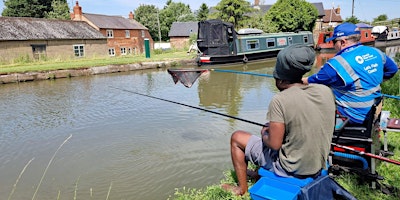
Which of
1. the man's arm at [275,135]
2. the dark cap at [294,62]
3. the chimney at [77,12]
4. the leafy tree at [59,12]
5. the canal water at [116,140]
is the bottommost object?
the canal water at [116,140]

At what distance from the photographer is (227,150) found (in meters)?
5.08

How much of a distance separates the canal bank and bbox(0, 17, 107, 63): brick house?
8.48 meters

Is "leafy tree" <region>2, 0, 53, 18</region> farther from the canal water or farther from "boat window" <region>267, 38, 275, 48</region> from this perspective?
the canal water

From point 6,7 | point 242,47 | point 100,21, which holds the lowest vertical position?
point 242,47

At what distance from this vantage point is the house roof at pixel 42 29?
78.7ft

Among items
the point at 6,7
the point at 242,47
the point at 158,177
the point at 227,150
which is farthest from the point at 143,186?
the point at 6,7

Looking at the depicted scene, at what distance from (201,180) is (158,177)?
609 millimetres

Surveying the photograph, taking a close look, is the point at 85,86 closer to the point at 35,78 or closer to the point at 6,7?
the point at 35,78

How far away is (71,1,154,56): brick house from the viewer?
1292 inches

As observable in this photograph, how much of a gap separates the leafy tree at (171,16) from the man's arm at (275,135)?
176 ft

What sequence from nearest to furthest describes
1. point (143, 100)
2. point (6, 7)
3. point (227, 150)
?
point (227, 150) → point (143, 100) → point (6, 7)

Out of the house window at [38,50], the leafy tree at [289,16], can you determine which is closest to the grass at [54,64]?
the house window at [38,50]

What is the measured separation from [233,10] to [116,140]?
92.1 feet

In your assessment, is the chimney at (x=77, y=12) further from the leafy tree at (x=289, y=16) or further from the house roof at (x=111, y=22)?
the leafy tree at (x=289, y=16)
